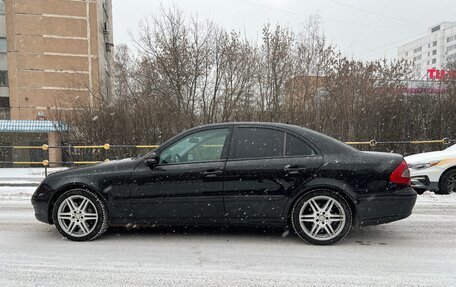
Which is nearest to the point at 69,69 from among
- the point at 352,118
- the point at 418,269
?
the point at 352,118

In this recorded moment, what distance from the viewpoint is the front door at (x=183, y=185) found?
15.1 feet

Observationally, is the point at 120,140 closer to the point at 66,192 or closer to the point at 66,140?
the point at 66,140

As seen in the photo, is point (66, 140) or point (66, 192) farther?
point (66, 140)

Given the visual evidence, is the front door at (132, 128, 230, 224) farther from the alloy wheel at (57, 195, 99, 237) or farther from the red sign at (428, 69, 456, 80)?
the red sign at (428, 69, 456, 80)

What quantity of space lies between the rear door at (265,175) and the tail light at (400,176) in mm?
956

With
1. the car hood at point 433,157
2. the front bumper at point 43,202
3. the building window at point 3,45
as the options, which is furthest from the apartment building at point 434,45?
the front bumper at point 43,202

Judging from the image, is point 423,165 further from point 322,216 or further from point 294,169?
point 294,169

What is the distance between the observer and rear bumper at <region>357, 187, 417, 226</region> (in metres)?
4.48

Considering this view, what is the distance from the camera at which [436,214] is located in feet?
20.7

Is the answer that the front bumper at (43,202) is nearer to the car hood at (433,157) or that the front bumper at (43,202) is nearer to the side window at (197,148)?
the side window at (197,148)

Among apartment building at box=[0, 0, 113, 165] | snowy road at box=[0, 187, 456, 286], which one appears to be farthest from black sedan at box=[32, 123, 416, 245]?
apartment building at box=[0, 0, 113, 165]

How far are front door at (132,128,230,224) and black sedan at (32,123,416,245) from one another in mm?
13

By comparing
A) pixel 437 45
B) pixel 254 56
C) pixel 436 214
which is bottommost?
pixel 436 214

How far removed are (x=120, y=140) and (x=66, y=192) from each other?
1048 centimetres
